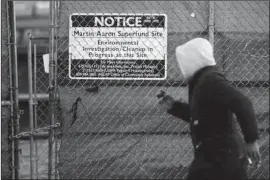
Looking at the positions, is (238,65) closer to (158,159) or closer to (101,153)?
(158,159)

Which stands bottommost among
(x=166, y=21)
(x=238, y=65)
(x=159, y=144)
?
(x=159, y=144)

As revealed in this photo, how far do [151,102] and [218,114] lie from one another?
188 cm

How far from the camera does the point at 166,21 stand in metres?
5.71

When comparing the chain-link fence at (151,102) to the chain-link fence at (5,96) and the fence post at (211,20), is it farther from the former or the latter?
the chain-link fence at (5,96)

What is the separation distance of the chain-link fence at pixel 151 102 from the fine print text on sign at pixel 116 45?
13cm

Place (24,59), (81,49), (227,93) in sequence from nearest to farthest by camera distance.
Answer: (227,93), (81,49), (24,59)

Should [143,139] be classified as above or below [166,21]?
below

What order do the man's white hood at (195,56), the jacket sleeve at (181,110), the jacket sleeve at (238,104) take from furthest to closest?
1. the jacket sleeve at (181,110)
2. the man's white hood at (195,56)
3. the jacket sleeve at (238,104)

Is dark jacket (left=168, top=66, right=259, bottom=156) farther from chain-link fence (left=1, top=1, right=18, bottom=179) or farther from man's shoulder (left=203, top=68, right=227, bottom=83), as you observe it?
chain-link fence (left=1, top=1, right=18, bottom=179)

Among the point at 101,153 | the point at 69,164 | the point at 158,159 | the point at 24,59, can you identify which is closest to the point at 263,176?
the point at 158,159

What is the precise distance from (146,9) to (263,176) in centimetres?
244

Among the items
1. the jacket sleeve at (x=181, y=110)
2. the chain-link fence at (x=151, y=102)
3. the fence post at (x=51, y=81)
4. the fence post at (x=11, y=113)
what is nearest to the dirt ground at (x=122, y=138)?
the chain-link fence at (x=151, y=102)

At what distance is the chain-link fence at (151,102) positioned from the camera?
577cm

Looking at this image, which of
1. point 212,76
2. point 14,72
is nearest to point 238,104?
point 212,76
